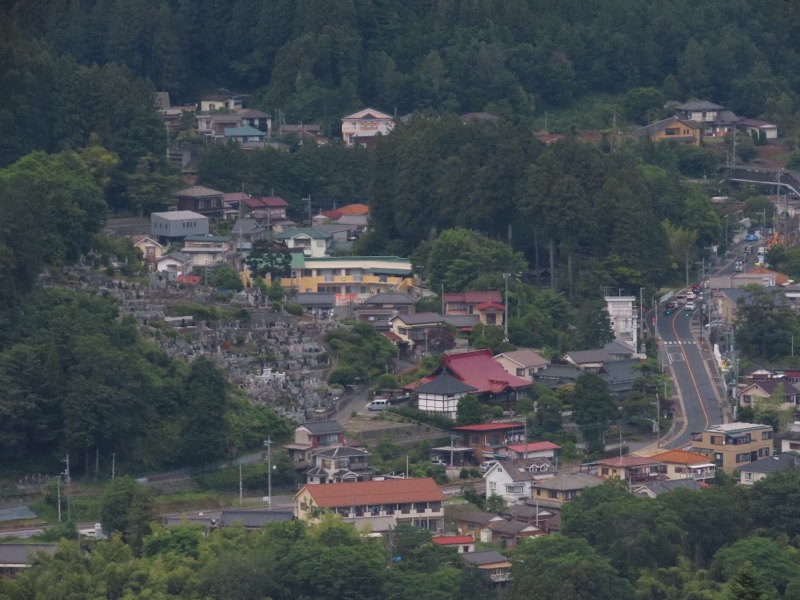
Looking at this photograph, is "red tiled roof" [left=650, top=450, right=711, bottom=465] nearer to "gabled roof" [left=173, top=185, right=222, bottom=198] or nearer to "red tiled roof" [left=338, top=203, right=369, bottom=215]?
"red tiled roof" [left=338, top=203, right=369, bottom=215]

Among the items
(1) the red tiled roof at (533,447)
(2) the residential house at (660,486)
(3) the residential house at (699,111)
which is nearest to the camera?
(2) the residential house at (660,486)

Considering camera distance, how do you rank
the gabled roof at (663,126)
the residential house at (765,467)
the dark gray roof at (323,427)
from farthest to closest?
1. the gabled roof at (663,126)
2. the dark gray roof at (323,427)
3. the residential house at (765,467)

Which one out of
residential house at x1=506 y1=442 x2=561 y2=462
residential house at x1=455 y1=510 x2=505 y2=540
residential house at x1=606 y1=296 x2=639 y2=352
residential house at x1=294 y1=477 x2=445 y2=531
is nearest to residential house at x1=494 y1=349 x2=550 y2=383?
residential house at x1=506 y1=442 x2=561 y2=462

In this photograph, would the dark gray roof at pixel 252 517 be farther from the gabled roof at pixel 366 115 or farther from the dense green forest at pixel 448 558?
the gabled roof at pixel 366 115

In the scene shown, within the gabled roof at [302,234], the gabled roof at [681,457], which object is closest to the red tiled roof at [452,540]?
the gabled roof at [681,457]

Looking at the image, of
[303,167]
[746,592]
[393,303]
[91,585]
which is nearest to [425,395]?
[393,303]

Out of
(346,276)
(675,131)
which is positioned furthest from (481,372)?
(675,131)

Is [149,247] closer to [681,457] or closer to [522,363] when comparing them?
[522,363]

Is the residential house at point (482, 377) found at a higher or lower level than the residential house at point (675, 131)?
lower
